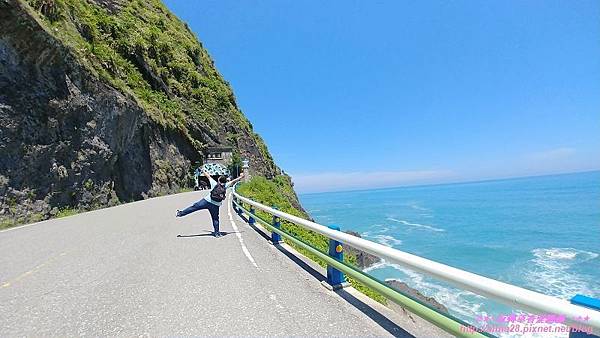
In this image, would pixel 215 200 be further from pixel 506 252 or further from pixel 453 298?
pixel 506 252

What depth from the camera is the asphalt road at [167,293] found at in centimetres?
362

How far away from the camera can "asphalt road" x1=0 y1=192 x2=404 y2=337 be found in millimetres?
3625

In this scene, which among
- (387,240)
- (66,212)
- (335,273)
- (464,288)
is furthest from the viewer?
(387,240)

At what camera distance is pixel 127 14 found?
46281mm

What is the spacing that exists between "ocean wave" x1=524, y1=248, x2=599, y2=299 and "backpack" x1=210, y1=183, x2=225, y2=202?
1037 inches

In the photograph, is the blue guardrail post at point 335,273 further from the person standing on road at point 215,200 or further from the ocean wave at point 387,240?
the ocean wave at point 387,240

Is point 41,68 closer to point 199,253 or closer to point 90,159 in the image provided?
point 90,159

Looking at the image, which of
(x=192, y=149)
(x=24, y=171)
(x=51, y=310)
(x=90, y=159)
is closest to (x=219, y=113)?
(x=192, y=149)

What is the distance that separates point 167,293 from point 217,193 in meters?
4.90

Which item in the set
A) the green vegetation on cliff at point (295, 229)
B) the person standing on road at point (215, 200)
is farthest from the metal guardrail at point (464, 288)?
the person standing on road at point (215, 200)

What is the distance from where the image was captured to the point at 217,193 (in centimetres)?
948

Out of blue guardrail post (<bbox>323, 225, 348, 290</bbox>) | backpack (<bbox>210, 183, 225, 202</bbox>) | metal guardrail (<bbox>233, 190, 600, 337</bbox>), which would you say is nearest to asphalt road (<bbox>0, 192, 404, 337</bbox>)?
blue guardrail post (<bbox>323, 225, 348, 290</bbox>)

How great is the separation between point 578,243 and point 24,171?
5884cm

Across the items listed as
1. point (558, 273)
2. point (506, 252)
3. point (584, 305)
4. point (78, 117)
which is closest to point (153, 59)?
point (78, 117)
